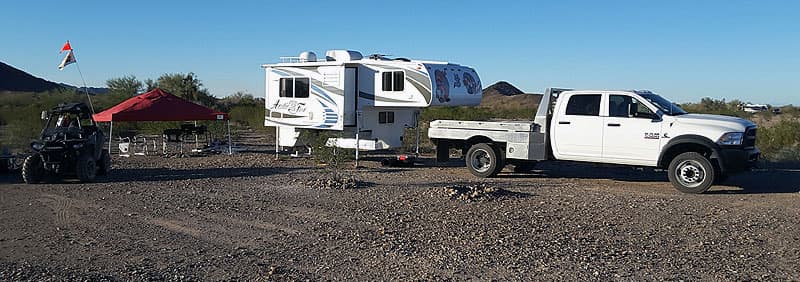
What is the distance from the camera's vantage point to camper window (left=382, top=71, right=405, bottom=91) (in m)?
17.3

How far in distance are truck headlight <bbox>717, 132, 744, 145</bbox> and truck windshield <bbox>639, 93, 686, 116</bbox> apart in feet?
3.43

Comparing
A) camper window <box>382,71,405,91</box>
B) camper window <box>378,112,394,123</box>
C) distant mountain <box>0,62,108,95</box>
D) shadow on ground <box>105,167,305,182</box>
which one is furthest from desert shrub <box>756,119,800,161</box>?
distant mountain <box>0,62,108,95</box>

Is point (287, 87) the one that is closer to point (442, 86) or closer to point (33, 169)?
point (442, 86)

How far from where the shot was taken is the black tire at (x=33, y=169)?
1339 centimetres

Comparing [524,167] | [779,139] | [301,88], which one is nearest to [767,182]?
[524,167]

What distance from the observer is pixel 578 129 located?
1369 cm

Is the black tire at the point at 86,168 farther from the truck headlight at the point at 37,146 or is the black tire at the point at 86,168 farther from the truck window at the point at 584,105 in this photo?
the truck window at the point at 584,105

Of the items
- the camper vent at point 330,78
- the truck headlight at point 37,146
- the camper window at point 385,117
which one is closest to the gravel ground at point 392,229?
the truck headlight at point 37,146

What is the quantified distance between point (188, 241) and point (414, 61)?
9.96 metres

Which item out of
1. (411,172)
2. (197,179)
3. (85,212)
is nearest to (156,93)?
(197,179)

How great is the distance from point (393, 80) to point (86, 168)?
711cm

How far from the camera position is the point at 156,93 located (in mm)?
19922

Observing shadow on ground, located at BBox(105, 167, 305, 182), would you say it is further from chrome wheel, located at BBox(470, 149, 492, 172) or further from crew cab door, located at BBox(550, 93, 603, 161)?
crew cab door, located at BBox(550, 93, 603, 161)

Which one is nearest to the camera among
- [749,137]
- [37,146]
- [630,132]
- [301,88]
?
[749,137]
